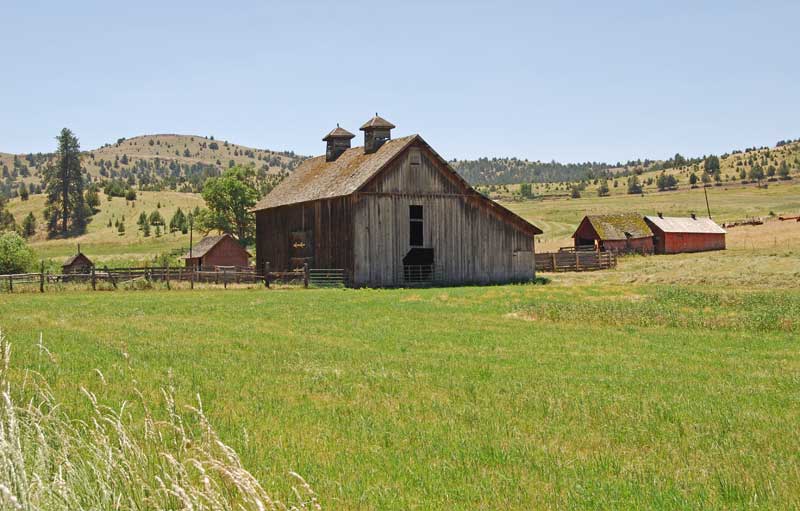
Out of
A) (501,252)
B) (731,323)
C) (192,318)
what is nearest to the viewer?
(731,323)

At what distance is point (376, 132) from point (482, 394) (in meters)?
37.1

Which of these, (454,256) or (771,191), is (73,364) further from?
A: (771,191)

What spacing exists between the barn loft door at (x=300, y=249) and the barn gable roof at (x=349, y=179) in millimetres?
2043

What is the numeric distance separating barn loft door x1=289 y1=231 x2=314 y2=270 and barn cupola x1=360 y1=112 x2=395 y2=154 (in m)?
6.44

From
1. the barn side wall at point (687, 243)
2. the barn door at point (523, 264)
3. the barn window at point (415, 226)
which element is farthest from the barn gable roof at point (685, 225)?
the barn window at point (415, 226)

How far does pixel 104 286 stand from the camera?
39.6 meters

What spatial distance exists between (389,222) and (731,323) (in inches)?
937

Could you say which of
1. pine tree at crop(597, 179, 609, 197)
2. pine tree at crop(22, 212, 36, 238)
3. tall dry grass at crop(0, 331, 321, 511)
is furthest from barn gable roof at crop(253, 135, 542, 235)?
pine tree at crop(597, 179, 609, 197)

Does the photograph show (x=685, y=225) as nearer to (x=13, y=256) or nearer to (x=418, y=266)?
(x=418, y=266)

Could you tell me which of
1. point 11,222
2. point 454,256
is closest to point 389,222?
point 454,256

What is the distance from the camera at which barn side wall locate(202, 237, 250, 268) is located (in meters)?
55.5

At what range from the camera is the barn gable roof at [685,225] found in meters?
75.0

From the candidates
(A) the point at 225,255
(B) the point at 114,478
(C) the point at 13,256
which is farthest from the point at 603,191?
(B) the point at 114,478

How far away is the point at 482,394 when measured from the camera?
11867 millimetres
